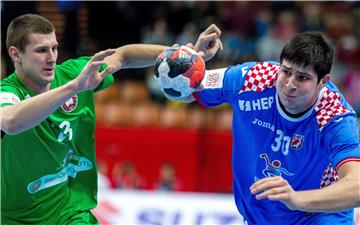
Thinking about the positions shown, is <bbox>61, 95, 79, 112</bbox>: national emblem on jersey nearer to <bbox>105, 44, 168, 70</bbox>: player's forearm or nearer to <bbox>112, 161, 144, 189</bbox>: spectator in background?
<bbox>105, 44, 168, 70</bbox>: player's forearm

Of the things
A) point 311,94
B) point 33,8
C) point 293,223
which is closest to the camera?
point 311,94

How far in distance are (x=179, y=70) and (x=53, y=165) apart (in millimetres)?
1362

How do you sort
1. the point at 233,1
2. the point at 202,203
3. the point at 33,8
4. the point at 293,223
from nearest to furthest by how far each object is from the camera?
the point at 293,223 → the point at 202,203 → the point at 33,8 → the point at 233,1

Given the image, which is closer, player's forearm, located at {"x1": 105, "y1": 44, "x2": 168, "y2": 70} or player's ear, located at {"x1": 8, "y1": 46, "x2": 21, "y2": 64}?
player's ear, located at {"x1": 8, "y1": 46, "x2": 21, "y2": 64}

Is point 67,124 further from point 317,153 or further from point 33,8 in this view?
point 33,8

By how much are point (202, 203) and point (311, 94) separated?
3.92 m

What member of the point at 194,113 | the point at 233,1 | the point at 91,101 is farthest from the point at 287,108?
the point at 233,1

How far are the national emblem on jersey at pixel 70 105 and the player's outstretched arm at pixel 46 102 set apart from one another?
0.87 m

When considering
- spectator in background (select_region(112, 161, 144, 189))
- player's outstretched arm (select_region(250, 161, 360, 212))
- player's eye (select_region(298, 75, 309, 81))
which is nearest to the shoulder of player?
player's eye (select_region(298, 75, 309, 81))

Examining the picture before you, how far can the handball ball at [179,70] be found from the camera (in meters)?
5.89

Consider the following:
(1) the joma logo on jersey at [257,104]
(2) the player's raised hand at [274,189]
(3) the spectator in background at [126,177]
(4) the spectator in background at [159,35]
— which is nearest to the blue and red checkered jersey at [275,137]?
(1) the joma logo on jersey at [257,104]

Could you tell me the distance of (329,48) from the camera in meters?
5.89

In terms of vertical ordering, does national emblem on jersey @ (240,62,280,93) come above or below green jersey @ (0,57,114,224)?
above

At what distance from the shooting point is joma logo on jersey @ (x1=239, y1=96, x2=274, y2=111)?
20.2ft
